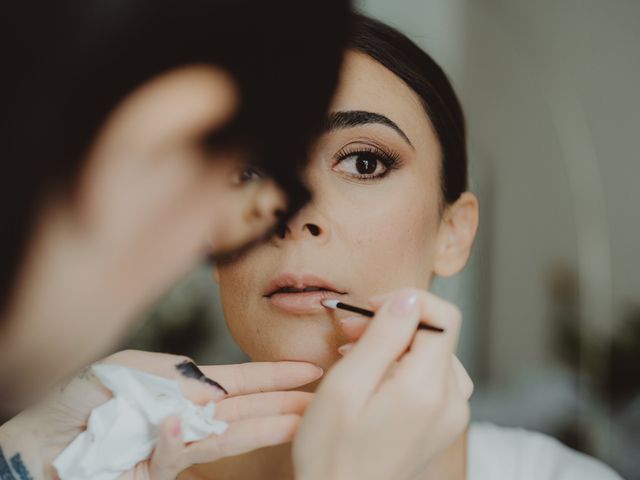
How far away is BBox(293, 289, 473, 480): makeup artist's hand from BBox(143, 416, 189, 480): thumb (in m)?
0.10

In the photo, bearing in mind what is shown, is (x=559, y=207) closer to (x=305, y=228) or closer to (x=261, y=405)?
(x=305, y=228)

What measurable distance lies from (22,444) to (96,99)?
0.36 metres

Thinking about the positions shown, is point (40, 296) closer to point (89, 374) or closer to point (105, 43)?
point (105, 43)

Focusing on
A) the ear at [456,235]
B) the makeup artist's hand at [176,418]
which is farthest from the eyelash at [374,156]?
the makeup artist's hand at [176,418]

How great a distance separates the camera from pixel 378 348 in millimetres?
432

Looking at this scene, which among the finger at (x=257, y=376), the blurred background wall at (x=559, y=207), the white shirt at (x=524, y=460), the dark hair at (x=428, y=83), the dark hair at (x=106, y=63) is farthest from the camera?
the blurred background wall at (x=559, y=207)

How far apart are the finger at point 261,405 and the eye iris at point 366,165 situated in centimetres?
23

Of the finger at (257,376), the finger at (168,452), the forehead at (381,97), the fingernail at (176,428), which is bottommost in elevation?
the finger at (168,452)

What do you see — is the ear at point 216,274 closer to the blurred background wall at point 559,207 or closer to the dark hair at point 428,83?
the dark hair at point 428,83

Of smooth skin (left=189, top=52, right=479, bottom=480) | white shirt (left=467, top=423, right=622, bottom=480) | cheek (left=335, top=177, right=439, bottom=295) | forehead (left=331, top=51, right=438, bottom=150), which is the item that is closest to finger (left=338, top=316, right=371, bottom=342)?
smooth skin (left=189, top=52, right=479, bottom=480)

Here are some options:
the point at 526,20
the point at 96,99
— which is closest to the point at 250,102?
the point at 96,99

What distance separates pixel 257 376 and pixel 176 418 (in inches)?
3.3

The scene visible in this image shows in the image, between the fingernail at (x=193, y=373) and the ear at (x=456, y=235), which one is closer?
the fingernail at (x=193, y=373)

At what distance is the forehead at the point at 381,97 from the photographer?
23.7 inches
